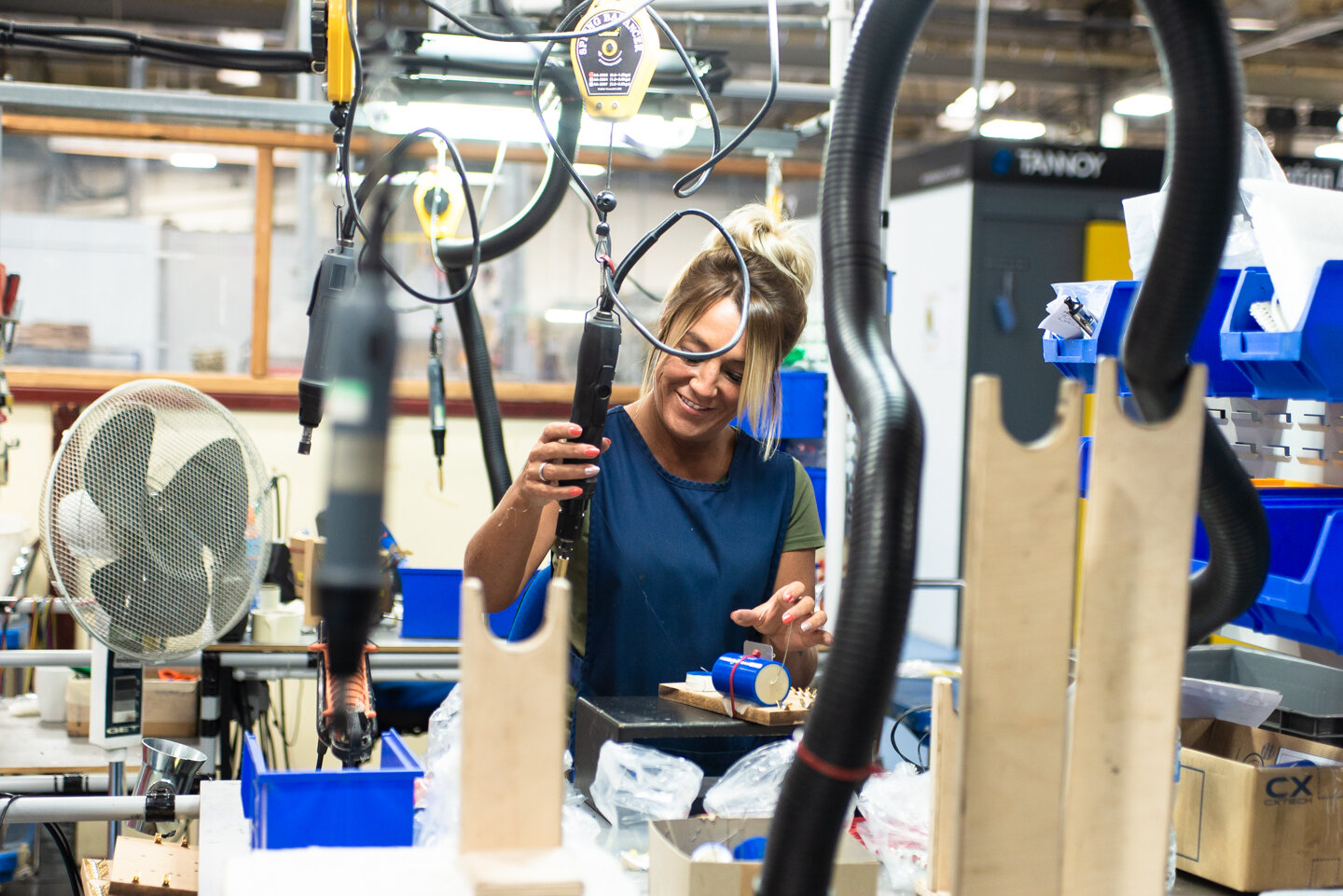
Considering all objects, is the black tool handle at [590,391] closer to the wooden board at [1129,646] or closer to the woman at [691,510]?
the woman at [691,510]


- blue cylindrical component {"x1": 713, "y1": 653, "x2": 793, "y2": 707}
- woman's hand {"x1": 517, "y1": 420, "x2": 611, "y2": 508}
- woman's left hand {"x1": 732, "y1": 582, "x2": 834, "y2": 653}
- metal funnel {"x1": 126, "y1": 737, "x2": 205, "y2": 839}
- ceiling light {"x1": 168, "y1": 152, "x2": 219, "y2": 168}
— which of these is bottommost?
metal funnel {"x1": 126, "y1": 737, "x2": 205, "y2": 839}

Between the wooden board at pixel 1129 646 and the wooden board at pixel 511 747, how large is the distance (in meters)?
0.30

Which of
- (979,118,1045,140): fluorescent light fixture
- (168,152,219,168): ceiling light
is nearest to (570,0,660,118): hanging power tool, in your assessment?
(168,152,219,168): ceiling light

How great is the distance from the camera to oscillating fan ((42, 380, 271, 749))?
1.66m

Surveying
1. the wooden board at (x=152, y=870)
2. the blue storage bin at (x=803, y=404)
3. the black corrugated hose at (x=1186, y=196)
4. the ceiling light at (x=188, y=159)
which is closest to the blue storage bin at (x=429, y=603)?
the blue storage bin at (x=803, y=404)

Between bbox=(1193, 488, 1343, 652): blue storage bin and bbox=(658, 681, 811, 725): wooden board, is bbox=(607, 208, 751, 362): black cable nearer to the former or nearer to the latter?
bbox=(658, 681, 811, 725): wooden board

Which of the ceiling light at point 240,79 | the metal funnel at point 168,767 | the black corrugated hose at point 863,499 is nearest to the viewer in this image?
the black corrugated hose at point 863,499

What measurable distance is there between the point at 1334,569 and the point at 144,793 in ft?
4.79

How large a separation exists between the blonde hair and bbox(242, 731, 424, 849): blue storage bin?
790mm

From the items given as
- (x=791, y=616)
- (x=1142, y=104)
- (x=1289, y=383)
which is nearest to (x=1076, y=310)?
(x=1289, y=383)

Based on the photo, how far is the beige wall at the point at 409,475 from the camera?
4.42 meters

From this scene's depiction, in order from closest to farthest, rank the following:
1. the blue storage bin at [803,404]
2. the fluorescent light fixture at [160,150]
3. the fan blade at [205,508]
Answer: the fan blade at [205,508] < the blue storage bin at [803,404] < the fluorescent light fixture at [160,150]

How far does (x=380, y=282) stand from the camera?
1.47ft

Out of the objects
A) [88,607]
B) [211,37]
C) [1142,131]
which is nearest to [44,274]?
[211,37]
